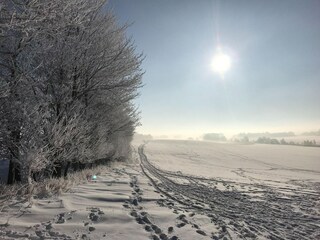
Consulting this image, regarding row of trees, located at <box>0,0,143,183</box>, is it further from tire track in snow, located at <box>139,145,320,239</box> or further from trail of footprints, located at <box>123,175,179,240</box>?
tire track in snow, located at <box>139,145,320,239</box>

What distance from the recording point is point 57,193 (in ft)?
26.6

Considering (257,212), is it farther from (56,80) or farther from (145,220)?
(56,80)

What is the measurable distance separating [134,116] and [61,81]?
1230cm

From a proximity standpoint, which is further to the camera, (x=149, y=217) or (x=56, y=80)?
(x=56, y=80)

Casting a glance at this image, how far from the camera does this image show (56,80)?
36.7 ft

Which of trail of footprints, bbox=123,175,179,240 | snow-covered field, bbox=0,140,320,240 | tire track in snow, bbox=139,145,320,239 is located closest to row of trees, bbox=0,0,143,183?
snow-covered field, bbox=0,140,320,240

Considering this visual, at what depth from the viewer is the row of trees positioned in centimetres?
763

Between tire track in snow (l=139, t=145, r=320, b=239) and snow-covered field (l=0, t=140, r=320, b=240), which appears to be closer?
snow-covered field (l=0, t=140, r=320, b=240)

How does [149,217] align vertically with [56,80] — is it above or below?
below

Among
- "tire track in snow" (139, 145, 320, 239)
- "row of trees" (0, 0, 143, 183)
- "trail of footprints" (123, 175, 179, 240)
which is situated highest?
"row of trees" (0, 0, 143, 183)

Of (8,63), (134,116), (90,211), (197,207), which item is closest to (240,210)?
(197,207)

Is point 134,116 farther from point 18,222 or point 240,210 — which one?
point 18,222

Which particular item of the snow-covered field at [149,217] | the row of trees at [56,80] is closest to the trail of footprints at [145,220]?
the snow-covered field at [149,217]

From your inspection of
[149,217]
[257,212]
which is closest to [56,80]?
[149,217]
